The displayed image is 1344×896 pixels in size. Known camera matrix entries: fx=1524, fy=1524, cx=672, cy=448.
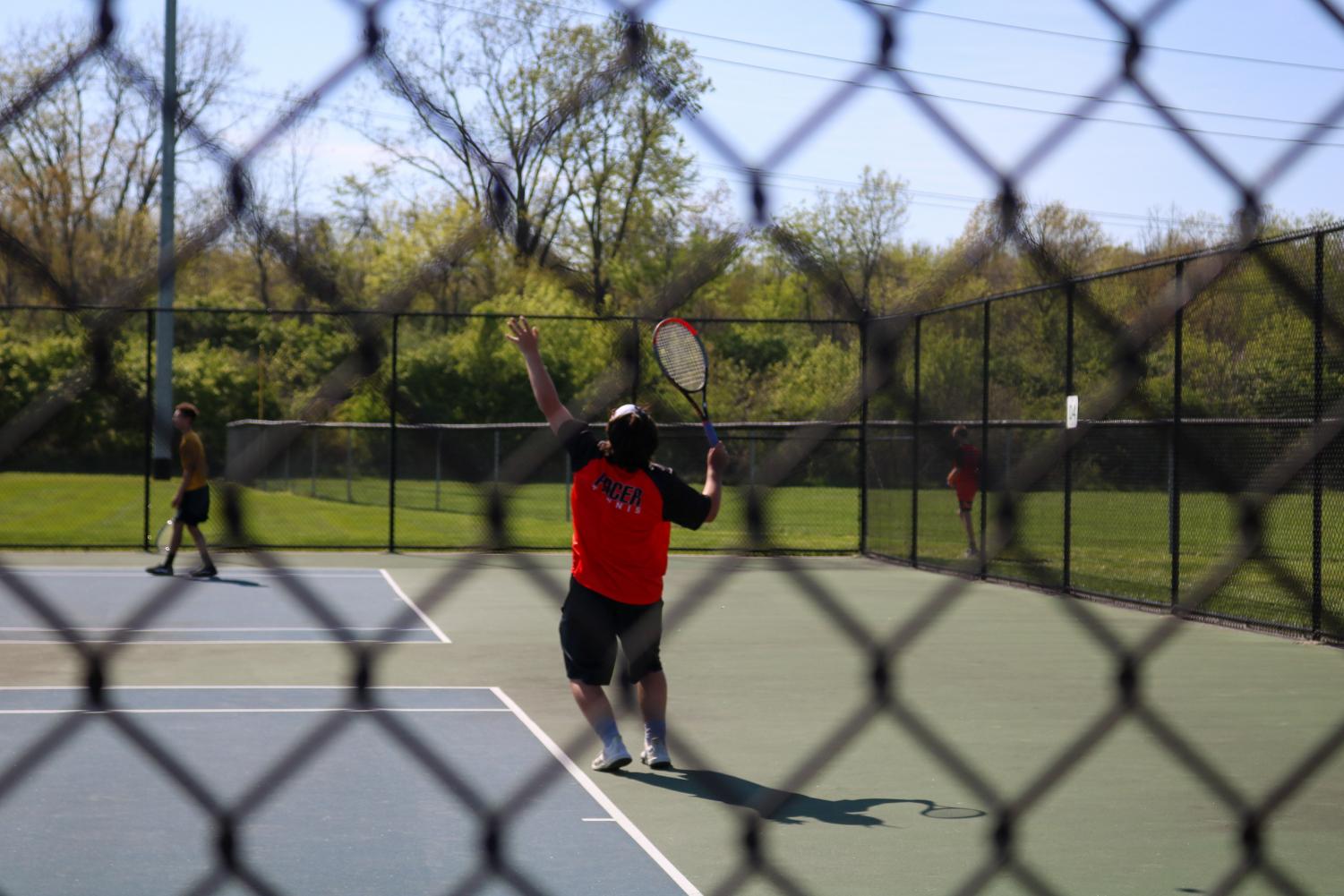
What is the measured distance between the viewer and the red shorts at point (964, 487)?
14.7 metres

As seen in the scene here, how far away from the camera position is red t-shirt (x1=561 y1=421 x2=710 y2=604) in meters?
5.57

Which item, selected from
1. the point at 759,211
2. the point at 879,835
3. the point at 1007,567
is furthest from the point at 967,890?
the point at 1007,567

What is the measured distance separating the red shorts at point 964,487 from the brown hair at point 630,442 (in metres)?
9.47

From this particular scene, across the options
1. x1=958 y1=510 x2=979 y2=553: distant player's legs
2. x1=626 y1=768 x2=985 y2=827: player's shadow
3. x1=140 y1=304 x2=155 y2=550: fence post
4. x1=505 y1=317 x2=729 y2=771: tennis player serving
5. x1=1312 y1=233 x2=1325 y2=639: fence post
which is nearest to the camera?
x1=140 y1=304 x2=155 y2=550: fence post

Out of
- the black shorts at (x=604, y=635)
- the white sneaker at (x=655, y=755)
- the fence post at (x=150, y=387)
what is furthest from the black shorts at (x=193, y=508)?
the fence post at (x=150, y=387)

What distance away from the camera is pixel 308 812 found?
5090mm

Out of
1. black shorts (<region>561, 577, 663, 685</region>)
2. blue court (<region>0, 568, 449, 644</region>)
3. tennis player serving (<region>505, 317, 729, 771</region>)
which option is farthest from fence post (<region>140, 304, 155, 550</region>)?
blue court (<region>0, 568, 449, 644</region>)

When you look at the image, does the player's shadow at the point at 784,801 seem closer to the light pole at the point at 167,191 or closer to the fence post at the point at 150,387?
the fence post at the point at 150,387

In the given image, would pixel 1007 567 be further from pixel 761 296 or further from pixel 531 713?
pixel 761 296

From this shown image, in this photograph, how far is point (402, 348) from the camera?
2.62 meters

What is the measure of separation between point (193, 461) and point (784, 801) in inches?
301

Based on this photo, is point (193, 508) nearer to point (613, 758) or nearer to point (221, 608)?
point (221, 608)

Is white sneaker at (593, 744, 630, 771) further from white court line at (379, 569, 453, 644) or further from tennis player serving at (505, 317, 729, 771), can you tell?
white court line at (379, 569, 453, 644)

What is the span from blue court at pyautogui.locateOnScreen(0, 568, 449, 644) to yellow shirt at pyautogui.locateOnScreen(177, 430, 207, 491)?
89cm
